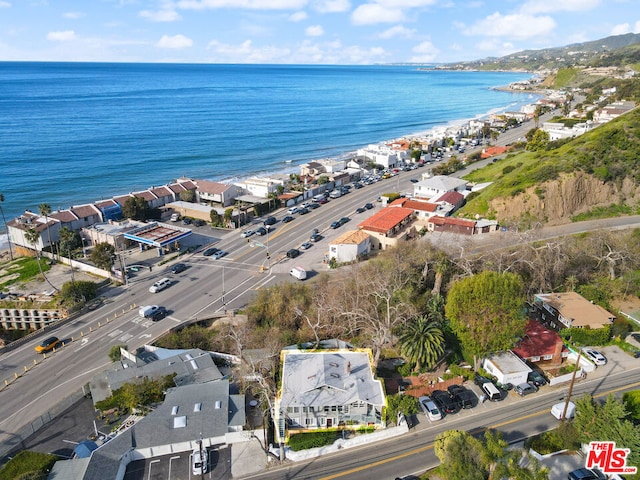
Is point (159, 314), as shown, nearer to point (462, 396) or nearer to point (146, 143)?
point (462, 396)

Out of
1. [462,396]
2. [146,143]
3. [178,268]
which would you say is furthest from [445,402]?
[146,143]

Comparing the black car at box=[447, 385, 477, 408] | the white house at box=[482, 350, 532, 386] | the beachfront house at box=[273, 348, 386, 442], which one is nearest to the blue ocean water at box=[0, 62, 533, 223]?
the beachfront house at box=[273, 348, 386, 442]

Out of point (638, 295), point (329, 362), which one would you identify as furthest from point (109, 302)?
point (638, 295)

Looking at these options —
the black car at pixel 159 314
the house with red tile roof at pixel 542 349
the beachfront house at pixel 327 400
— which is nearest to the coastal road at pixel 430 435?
the beachfront house at pixel 327 400

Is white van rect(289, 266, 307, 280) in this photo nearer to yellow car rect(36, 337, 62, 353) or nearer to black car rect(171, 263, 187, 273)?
black car rect(171, 263, 187, 273)

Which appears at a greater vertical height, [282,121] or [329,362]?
[282,121]

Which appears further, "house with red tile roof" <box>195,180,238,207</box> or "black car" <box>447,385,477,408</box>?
"house with red tile roof" <box>195,180,238,207</box>

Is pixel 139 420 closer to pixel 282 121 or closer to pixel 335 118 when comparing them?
pixel 282 121
